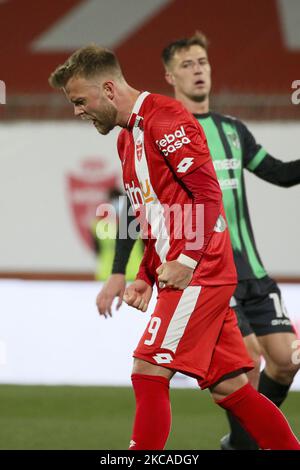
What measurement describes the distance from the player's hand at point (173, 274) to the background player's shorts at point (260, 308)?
117 centimetres

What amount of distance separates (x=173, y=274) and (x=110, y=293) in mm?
632

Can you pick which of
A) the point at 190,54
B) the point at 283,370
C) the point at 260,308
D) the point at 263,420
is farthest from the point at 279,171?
the point at 263,420

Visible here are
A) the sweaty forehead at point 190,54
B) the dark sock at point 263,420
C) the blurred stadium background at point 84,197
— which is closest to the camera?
the dark sock at point 263,420

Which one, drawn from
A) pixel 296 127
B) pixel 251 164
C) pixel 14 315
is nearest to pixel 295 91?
pixel 296 127

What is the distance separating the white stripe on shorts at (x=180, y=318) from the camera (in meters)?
2.89

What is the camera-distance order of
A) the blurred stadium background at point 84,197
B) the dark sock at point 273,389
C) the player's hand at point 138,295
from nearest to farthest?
the player's hand at point 138,295 < the dark sock at point 273,389 < the blurred stadium background at point 84,197

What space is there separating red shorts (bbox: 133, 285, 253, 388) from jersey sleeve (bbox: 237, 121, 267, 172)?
129 cm

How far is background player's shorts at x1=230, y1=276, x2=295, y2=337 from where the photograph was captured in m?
4.03

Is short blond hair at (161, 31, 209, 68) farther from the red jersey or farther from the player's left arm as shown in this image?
the red jersey

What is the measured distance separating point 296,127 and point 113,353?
12.2 feet

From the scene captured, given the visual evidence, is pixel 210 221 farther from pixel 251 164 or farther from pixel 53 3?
pixel 53 3

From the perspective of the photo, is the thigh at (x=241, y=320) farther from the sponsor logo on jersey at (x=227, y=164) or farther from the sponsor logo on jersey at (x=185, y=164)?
the sponsor logo on jersey at (x=185, y=164)

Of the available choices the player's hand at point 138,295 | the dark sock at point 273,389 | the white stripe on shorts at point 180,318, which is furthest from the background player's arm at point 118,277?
the dark sock at point 273,389

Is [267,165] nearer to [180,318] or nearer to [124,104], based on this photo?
[124,104]
